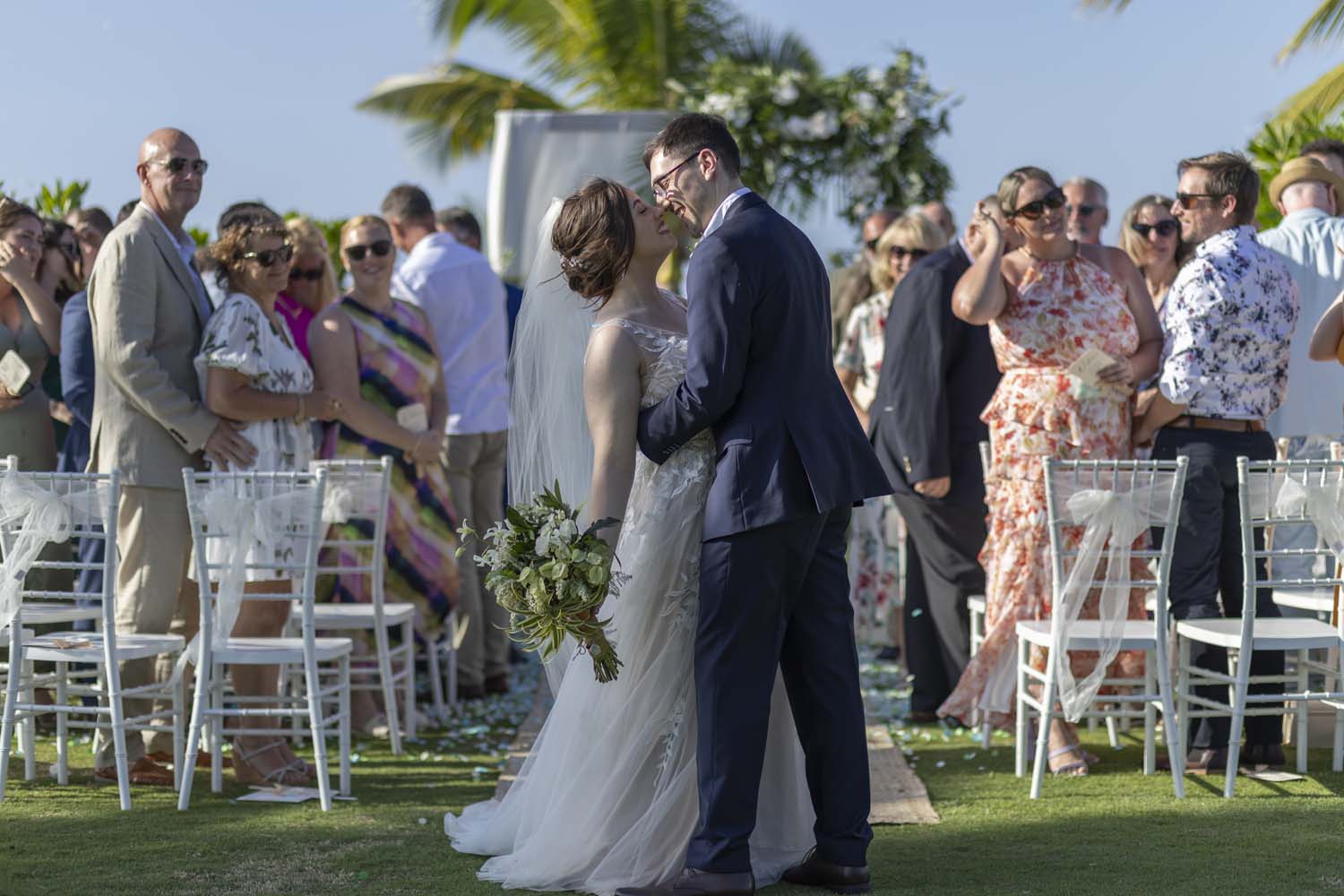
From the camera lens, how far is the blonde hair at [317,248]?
6703 mm

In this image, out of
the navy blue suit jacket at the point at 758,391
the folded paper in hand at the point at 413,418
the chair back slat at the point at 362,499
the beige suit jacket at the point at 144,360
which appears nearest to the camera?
the navy blue suit jacket at the point at 758,391

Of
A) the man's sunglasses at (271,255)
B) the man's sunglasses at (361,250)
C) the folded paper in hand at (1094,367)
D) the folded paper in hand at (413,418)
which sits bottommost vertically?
the folded paper in hand at (413,418)

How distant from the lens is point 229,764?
19.6 feet

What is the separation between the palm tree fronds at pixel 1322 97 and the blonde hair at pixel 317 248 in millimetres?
8859

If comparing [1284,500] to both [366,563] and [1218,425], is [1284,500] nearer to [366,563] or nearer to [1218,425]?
[1218,425]

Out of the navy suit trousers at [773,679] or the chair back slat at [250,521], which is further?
the chair back slat at [250,521]

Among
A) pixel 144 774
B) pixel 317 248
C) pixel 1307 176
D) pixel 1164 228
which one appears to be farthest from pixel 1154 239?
pixel 144 774

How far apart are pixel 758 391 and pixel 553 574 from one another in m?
0.71

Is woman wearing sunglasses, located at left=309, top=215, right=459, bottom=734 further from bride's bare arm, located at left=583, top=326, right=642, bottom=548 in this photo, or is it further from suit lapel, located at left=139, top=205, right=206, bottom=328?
bride's bare arm, located at left=583, top=326, right=642, bottom=548

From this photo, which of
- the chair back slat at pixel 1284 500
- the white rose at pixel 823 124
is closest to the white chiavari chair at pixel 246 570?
the chair back slat at pixel 1284 500

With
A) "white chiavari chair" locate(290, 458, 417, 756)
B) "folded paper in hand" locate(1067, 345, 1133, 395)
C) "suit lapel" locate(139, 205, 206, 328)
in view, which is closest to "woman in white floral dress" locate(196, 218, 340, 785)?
"suit lapel" locate(139, 205, 206, 328)

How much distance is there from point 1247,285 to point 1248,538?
3.09 ft

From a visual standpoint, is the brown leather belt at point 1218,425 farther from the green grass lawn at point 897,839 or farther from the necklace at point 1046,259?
the green grass lawn at point 897,839

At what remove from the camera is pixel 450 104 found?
24469 millimetres
